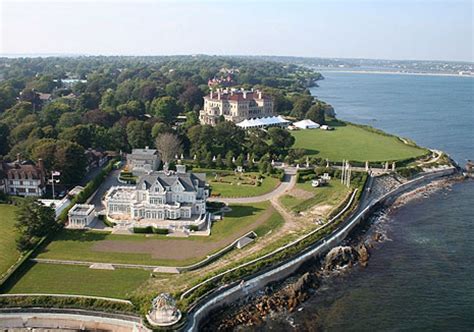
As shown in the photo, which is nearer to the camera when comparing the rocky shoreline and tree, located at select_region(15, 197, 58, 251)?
the rocky shoreline

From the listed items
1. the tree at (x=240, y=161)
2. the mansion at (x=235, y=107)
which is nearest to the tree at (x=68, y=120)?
the mansion at (x=235, y=107)

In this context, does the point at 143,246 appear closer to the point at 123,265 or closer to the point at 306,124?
the point at 123,265

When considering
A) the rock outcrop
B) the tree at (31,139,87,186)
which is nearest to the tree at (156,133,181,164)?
the tree at (31,139,87,186)

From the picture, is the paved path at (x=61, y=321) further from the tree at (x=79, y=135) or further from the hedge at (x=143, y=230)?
the tree at (x=79, y=135)

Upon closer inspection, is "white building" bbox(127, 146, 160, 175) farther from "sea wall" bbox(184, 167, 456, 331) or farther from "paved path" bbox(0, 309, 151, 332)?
"paved path" bbox(0, 309, 151, 332)

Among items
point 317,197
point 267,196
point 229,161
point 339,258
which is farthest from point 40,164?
point 339,258

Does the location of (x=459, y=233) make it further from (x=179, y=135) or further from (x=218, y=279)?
(x=179, y=135)
